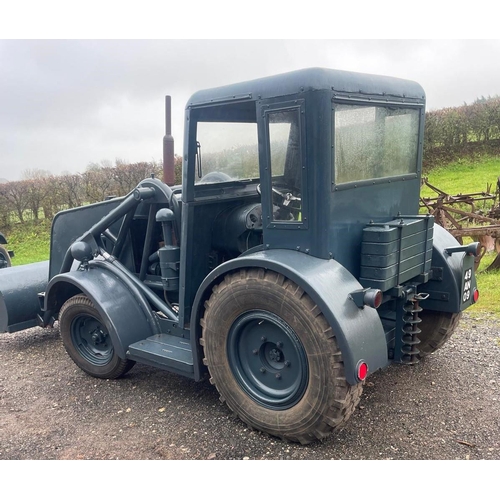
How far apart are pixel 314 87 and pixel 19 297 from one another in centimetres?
363

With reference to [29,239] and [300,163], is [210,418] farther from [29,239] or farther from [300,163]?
[29,239]

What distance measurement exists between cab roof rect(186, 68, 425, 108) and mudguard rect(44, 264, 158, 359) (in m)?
1.55

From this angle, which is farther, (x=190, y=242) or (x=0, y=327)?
(x=0, y=327)

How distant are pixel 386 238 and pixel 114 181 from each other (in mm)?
10997

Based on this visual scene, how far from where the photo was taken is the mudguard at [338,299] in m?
2.82

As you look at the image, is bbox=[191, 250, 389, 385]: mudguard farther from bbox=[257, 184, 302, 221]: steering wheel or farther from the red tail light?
bbox=[257, 184, 302, 221]: steering wheel

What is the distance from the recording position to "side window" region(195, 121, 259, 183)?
3.77 metres

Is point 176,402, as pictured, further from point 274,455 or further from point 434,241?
point 434,241

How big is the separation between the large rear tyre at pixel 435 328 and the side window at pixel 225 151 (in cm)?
184

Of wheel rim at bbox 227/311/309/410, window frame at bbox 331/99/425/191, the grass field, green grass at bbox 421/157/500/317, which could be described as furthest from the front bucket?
green grass at bbox 421/157/500/317

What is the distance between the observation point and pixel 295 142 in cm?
306

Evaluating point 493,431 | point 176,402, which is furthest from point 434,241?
point 176,402

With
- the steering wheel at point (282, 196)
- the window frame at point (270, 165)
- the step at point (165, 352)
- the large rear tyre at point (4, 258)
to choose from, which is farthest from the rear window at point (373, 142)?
the large rear tyre at point (4, 258)

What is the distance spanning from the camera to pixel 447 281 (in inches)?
156
